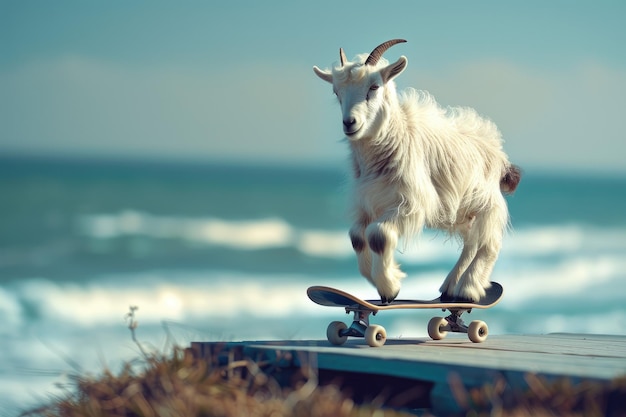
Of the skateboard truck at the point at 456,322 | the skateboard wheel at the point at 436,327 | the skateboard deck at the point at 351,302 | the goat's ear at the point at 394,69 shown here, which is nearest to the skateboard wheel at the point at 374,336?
the skateboard deck at the point at 351,302

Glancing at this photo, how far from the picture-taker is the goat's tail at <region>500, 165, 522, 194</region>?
6.31 m

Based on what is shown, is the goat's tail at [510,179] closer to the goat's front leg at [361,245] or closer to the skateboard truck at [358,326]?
the goat's front leg at [361,245]

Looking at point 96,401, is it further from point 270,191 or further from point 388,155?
point 270,191

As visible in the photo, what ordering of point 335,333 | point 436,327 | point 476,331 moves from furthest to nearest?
1. point 436,327
2. point 476,331
3. point 335,333

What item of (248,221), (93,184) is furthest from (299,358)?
(93,184)

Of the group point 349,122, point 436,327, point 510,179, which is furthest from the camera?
point 510,179

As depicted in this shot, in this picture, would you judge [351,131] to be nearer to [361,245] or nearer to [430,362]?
[361,245]

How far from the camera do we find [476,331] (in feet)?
19.1

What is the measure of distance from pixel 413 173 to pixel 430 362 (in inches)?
50.0

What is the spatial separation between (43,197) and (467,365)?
20.5 metres

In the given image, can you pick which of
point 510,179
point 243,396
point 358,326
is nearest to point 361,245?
point 358,326

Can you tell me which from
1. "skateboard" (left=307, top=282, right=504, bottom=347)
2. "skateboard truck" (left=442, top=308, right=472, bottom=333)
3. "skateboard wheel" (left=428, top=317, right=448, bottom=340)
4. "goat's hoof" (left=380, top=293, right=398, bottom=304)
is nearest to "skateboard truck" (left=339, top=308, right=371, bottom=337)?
"skateboard" (left=307, top=282, right=504, bottom=347)

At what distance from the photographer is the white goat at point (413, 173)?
5.41 metres

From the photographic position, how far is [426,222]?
571cm
